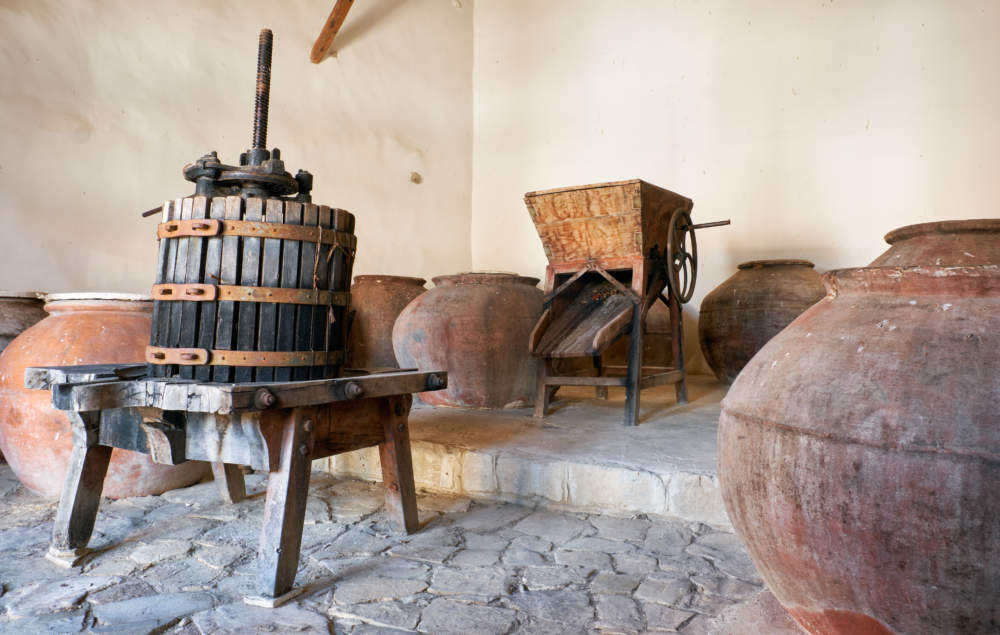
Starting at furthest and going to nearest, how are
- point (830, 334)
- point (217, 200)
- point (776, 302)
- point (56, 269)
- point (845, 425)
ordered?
point (776, 302)
point (56, 269)
point (217, 200)
point (830, 334)
point (845, 425)

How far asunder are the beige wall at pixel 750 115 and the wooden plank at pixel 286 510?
17.5 ft

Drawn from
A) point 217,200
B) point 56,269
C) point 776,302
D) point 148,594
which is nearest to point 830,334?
point 217,200

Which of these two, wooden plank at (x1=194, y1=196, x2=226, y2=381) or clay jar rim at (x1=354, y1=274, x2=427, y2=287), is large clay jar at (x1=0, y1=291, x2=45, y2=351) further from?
clay jar rim at (x1=354, y1=274, x2=427, y2=287)

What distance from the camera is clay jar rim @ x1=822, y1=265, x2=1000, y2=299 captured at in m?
1.34

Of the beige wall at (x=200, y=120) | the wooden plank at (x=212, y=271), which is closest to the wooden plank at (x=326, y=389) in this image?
the wooden plank at (x=212, y=271)

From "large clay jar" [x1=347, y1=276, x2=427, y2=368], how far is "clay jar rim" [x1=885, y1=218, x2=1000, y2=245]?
157 inches

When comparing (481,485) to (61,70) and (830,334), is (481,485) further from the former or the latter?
(61,70)

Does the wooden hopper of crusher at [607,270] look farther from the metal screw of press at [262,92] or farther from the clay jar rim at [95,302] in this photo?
the clay jar rim at [95,302]

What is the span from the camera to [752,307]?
16.2 feet

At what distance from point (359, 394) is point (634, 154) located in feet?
18.6

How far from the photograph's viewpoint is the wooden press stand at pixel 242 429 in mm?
1968

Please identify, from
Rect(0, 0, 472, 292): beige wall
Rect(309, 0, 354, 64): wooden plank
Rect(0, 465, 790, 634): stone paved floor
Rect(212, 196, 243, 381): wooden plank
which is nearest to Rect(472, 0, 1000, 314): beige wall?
Rect(0, 0, 472, 292): beige wall

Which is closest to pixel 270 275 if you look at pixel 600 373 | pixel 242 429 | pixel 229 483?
pixel 242 429

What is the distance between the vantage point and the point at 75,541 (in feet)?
7.54
